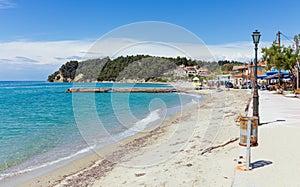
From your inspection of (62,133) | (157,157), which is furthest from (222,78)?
(157,157)

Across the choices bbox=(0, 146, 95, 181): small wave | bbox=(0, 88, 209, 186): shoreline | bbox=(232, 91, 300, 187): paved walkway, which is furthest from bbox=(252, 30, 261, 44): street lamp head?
bbox=(0, 146, 95, 181): small wave

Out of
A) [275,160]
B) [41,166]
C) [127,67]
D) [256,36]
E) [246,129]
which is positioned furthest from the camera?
[127,67]

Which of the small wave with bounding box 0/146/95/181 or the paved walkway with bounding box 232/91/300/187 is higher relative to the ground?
the paved walkway with bounding box 232/91/300/187

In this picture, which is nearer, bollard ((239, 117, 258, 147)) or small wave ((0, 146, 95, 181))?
bollard ((239, 117, 258, 147))

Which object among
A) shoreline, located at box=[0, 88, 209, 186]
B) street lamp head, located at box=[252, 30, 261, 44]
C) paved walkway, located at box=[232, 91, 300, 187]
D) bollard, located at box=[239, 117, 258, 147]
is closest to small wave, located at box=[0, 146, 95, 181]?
shoreline, located at box=[0, 88, 209, 186]

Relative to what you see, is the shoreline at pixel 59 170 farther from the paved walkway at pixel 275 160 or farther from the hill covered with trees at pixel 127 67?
the paved walkway at pixel 275 160

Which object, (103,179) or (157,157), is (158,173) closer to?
(103,179)

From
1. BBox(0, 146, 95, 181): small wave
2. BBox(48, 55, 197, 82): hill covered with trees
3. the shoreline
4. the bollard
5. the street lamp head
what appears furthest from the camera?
BBox(48, 55, 197, 82): hill covered with trees

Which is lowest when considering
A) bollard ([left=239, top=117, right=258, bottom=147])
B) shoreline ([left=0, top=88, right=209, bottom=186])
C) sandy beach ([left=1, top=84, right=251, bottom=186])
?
shoreline ([left=0, top=88, right=209, bottom=186])

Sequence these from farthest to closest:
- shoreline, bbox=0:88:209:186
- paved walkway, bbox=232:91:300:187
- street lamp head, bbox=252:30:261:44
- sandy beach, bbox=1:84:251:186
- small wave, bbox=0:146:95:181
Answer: street lamp head, bbox=252:30:261:44, small wave, bbox=0:146:95:181, shoreline, bbox=0:88:209:186, sandy beach, bbox=1:84:251:186, paved walkway, bbox=232:91:300:187

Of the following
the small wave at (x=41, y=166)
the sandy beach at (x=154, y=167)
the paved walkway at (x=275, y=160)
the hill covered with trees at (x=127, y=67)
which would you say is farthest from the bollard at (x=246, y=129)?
the hill covered with trees at (x=127, y=67)

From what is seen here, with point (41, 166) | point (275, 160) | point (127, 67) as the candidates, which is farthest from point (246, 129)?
Result: point (127, 67)

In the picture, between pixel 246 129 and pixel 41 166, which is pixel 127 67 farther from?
pixel 246 129

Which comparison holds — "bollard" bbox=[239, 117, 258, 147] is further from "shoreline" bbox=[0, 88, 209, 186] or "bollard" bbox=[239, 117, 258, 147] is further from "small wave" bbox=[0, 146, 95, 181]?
"small wave" bbox=[0, 146, 95, 181]
